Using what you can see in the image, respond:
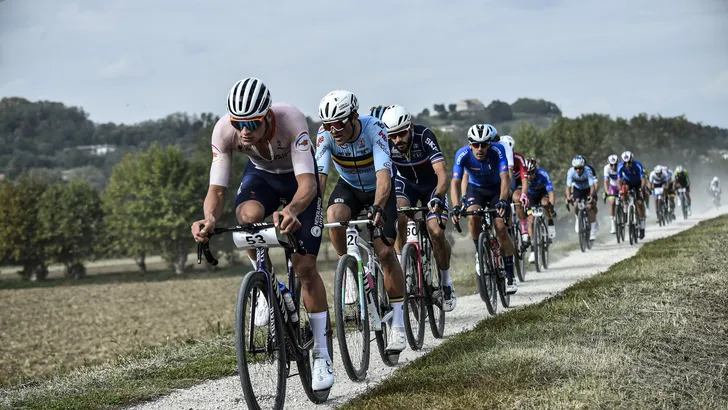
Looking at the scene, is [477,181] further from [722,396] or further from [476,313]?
[722,396]

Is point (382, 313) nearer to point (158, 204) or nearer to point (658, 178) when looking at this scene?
point (658, 178)

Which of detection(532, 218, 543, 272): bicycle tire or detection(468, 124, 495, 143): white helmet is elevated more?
detection(468, 124, 495, 143): white helmet

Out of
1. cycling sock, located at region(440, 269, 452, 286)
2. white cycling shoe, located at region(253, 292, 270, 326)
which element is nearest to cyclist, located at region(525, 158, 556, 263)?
cycling sock, located at region(440, 269, 452, 286)

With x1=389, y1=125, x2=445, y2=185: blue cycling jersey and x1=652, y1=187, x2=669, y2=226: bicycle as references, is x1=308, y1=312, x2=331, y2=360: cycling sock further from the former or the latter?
x1=652, y1=187, x2=669, y2=226: bicycle

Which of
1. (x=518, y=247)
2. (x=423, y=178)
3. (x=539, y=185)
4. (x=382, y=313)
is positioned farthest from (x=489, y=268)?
(x=539, y=185)

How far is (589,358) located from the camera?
647cm

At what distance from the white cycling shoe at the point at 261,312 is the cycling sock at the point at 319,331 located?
0.70 m

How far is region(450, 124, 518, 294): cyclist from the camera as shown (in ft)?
37.1

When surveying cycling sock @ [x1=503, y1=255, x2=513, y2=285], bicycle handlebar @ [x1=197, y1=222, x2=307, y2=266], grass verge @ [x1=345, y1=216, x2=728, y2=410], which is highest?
bicycle handlebar @ [x1=197, y1=222, x2=307, y2=266]

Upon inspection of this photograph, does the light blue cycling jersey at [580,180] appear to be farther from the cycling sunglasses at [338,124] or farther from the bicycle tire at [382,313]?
the cycling sunglasses at [338,124]

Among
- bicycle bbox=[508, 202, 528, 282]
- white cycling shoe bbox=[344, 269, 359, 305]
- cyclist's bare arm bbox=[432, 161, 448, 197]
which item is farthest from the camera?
bicycle bbox=[508, 202, 528, 282]

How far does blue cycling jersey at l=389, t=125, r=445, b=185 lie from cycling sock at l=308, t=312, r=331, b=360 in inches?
145

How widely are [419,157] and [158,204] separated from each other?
7995 centimetres

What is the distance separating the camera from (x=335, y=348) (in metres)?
9.17
